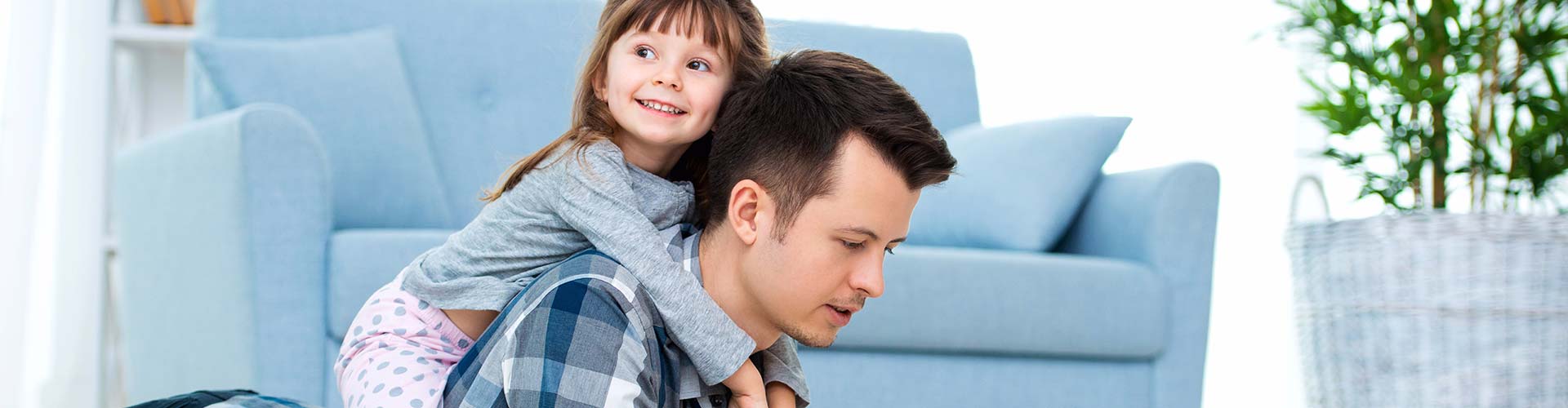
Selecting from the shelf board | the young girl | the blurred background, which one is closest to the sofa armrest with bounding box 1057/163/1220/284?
the blurred background

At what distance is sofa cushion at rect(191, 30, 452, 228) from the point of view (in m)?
2.06

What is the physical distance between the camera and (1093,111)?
3695 mm

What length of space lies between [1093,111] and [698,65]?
271 centimetres

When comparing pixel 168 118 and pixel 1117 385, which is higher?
pixel 168 118

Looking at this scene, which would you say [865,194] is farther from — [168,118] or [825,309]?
[168,118]

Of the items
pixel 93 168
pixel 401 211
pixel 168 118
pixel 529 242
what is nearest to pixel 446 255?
pixel 529 242

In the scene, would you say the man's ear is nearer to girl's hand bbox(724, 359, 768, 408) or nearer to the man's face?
the man's face

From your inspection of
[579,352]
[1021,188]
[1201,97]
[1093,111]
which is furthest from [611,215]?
[1201,97]

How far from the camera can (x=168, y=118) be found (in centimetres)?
328

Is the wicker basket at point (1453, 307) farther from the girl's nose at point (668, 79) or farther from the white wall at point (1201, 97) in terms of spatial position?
the girl's nose at point (668, 79)

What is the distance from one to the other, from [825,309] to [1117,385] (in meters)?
1.15

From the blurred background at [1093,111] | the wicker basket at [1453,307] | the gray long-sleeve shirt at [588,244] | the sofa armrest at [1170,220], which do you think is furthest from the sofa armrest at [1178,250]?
the gray long-sleeve shirt at [588,244]

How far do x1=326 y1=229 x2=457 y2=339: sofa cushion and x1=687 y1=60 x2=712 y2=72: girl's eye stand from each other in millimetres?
708

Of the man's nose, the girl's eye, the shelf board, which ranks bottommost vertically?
the man's nose
